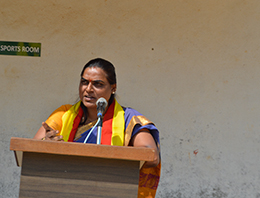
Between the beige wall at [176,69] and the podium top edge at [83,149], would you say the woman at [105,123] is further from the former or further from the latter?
the beige wall at [176,69]

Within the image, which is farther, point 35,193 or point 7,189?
point 7,189


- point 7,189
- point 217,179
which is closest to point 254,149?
point 217,179

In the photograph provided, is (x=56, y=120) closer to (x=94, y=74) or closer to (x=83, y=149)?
(x=94, y=74)

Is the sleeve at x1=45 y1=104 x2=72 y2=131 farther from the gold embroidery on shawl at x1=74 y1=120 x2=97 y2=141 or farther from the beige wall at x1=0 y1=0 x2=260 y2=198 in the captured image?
the beige wall at x1=0 y1=0 x2=260 y2=198

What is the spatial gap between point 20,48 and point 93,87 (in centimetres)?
194

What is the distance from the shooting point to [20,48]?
419cm

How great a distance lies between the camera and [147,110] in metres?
4.10

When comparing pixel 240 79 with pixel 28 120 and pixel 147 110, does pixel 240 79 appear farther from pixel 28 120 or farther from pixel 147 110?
pixel 28 120

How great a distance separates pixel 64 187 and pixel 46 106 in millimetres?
2611

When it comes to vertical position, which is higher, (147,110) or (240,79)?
(240,79)

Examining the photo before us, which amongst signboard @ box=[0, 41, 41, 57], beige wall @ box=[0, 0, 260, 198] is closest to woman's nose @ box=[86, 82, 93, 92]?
beige wall @ box=[0, 0, 260, 198]

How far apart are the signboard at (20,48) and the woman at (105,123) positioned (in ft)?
5.27

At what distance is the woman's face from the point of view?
2.61 m

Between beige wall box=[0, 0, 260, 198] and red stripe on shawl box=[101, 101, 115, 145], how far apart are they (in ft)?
4.59
